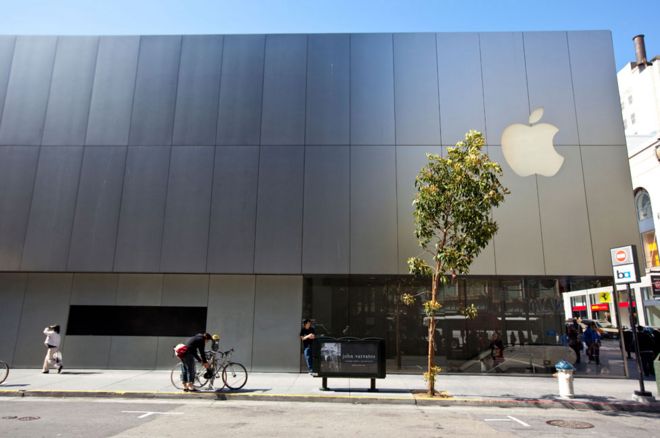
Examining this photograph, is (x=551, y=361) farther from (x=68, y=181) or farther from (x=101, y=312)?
(x=68, y=181)

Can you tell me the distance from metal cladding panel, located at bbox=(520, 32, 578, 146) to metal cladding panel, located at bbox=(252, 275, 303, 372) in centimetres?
1025

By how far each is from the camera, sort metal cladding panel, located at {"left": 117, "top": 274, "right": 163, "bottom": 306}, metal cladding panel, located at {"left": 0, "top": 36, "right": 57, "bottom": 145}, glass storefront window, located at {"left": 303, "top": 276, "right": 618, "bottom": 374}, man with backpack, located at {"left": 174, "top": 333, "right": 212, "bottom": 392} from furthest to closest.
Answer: metal cladding panel, located at {"left": 0, "top": 36, "right": 57, "bottom": 145} < metal cladding panel, located at {"left": 117, "top": 274, "right": 163, "bottom": 306} < glass storefront window, located at {"left": 303, "top": 276, "right": 618, "bottom": 374} < man with backpack, located at {"left": 174, "top": 333, "right": 212, "bottom": 392}

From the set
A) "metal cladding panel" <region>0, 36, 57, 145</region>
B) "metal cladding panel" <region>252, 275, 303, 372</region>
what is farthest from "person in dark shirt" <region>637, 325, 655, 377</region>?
"metal cladding panel" <region>0, 36, 57, 145</region>

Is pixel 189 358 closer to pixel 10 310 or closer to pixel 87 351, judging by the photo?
pixel 87 351

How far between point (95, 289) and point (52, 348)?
2.21 meters

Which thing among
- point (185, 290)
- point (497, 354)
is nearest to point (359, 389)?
point (497, 354)

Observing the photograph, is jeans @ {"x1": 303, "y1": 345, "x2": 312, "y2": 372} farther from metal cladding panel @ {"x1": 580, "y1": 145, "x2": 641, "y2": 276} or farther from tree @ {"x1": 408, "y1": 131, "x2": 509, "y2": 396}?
metal cladding panel @ {"x1": 580, "y1": 145, "x2": 641, "y2": 276}

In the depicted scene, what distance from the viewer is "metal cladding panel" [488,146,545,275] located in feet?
46.2

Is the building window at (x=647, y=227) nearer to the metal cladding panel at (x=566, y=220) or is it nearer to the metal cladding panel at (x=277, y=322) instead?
the metal cladding panel at (x=566, y=220)

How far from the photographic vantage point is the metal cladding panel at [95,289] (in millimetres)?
14820

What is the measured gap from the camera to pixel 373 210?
14523 millimetres


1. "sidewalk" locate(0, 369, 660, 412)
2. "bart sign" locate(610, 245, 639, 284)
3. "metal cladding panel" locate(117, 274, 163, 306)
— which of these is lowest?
"sidewalk" locate(0, 369, 660, 412)

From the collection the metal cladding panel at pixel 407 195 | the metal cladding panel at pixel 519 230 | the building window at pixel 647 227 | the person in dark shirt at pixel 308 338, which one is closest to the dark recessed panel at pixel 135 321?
the person in dark shirt at pixel 308 338

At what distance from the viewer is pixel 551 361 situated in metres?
14.1
